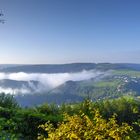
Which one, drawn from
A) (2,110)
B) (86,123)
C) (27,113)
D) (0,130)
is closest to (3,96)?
(2,110)

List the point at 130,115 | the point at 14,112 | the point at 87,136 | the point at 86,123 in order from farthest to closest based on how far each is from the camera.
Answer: the point at 130,115 → the point at 14,112 → the point at 86,123 → the point at 87,136

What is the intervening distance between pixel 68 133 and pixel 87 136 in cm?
76

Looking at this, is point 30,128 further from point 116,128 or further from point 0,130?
point 116,128

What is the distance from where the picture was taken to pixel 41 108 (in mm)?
49594

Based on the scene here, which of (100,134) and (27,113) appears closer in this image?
(100,134)

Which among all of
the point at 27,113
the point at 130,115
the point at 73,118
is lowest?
the point at 130,115

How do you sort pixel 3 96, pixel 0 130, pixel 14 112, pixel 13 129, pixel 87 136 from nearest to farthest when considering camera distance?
pixel 87 136 < pixel 0 130 < pixel 13 129 < pixel 14 112 < pixel 3 96

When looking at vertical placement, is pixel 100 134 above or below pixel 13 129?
above

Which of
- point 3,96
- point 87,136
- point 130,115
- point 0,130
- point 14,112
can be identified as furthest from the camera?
point 130,115

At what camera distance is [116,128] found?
610 inches

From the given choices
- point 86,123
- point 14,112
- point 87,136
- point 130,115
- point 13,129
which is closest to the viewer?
point 87,136

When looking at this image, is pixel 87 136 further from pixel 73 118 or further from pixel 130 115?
pixel 130 115

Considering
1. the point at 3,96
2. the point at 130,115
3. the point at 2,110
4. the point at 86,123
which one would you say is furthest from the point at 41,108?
the point at 86,123

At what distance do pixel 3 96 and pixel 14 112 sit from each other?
15.1m
